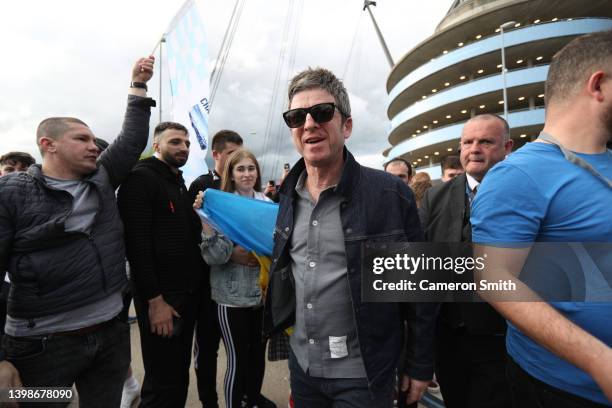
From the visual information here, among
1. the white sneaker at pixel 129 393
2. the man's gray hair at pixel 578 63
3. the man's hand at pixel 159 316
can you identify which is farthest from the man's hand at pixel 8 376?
the man's gray hair at pixel 578 63

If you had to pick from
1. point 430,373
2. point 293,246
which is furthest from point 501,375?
point 293,246

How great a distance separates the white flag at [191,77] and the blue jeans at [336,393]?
381 cm

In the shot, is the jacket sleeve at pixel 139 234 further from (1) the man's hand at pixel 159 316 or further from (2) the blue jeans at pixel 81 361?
(2) the blue jeans at pixel 81 361

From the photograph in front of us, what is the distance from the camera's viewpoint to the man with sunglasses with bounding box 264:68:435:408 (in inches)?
56.4

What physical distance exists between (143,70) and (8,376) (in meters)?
2.13

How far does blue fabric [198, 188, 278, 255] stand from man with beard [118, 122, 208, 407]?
289mm

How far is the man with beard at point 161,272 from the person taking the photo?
2258 mm

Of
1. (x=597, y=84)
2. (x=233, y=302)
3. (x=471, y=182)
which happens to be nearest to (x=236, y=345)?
(x=233, y=302)

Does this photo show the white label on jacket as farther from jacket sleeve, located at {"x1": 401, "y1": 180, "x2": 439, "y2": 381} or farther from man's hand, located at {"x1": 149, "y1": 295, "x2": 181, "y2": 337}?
man's hand, located at {"x1": 149, "y1": 295, "x2": 181, "y2": 337}

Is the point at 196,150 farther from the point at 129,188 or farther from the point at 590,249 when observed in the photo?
the point at 590,249

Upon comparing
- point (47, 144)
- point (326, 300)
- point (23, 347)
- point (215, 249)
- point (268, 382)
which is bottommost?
point (268, 382)

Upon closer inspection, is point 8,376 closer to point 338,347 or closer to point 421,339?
point 338,347

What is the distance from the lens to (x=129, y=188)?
2.33 meters

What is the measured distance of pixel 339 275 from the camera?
57.9 inches
